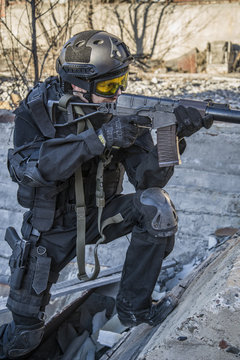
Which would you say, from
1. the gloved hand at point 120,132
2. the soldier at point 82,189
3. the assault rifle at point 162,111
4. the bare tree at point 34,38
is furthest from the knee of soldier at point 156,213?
the bare tree at point 34,38

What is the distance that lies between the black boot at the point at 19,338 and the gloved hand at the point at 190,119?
1.45m

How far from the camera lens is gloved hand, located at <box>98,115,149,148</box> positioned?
2.22 meters

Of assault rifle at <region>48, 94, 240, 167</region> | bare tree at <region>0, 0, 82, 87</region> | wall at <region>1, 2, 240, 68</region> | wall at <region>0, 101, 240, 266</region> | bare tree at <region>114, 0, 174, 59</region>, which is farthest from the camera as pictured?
bare tree at <region>114, 0, 174, 59</region>

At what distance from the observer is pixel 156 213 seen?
2.30 metres

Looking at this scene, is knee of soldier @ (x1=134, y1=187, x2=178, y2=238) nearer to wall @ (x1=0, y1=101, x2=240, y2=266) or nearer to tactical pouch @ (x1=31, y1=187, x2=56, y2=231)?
tactical pouch @ (x1=31, y1=187, x2=56, y2=231)

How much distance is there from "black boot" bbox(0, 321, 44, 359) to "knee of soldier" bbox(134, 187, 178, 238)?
36.1 inches

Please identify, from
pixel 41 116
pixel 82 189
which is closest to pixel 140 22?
pixel 41 116

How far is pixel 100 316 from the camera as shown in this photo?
3.10 meters

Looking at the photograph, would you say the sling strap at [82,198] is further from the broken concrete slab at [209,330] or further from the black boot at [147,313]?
the broken concrete slab at [209,330]

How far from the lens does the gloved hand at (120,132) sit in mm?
2217

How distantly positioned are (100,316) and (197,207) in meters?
1.37

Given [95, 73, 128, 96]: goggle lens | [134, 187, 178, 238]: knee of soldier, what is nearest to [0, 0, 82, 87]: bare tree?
[95, 73, 128, 96]: goggle lens

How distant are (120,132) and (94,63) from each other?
0.49 m

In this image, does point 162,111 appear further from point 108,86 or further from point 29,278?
point 29,278
